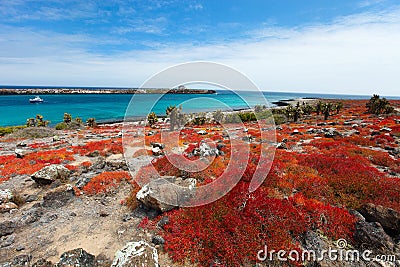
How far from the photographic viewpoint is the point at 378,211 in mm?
8344

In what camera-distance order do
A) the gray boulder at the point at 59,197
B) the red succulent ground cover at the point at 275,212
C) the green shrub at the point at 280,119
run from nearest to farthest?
the red succulent ground cover at the point at 275,212, the gray boulder at the point at 59,197, the green shrub at the point at 280,119

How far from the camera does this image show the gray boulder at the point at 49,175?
13.1 meters

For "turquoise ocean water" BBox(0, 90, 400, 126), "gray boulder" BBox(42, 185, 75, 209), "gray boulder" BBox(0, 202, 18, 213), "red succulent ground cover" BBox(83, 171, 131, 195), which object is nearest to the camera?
"gray boulder" BBox(0, 202, 18, 213)

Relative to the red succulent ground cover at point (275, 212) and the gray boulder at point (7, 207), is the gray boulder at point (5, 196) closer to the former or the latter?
the gray boulder at point (7, 207)

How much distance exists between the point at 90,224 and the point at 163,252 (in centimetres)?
409

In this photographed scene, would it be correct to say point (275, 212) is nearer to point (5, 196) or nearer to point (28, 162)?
point (5, 196)

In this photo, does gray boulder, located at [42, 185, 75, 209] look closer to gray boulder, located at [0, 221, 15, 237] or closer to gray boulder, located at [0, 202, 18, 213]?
gray boulder, located at [0, 202, 18, 213]

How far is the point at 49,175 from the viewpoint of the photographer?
13.3 m

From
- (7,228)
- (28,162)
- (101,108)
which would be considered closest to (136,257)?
(7,228)

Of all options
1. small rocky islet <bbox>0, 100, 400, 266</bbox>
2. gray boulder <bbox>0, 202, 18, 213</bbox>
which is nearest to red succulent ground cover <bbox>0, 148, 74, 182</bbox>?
small rocky islet <bbox>0, 100, 400, 266</bbox>

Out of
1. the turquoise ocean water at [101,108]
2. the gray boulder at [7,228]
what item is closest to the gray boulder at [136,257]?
the turquoise ocean water at [101,108]

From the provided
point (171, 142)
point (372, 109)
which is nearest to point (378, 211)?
point (171, 142)

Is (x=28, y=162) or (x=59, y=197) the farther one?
(x=28, y=162)

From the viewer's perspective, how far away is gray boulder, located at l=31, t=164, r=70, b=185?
43.0ft
